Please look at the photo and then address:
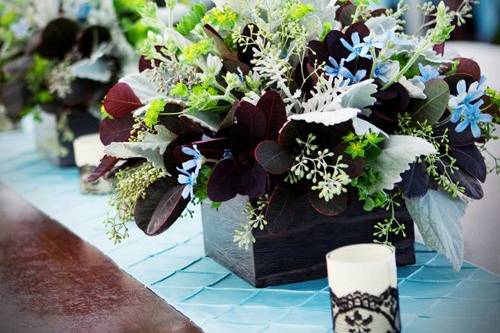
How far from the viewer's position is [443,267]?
3.45 ft

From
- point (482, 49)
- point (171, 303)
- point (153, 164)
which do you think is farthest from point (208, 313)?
point (482, 49)

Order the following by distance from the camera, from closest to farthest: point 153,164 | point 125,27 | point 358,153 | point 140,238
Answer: point 358,153
point 153,164
point 140,238
point 125,27

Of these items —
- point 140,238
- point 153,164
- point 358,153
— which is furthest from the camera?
point 140,238

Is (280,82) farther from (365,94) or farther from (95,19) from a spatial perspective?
(95,19)

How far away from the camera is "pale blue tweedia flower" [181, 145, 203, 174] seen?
0.96 meters

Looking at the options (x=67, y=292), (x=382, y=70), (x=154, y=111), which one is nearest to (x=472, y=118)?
(x=382, y=70)

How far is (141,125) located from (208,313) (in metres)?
0.26

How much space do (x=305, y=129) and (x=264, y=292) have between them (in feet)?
0.70

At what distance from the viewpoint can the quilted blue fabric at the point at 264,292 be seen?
2.96 ft

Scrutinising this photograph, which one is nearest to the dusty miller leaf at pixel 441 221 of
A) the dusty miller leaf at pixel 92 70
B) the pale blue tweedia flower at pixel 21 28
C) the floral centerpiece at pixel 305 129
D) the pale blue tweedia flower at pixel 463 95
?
the floral centerpiece at pixel 305 129

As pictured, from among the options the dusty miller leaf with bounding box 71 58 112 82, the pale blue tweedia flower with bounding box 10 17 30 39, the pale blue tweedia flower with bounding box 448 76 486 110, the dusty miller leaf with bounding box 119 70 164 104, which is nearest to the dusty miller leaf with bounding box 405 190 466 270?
the pale blue tweedia flower with bounding box 448 76 486 110

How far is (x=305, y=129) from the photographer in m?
0.95

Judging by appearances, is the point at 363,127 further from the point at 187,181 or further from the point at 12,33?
the point at 12,33

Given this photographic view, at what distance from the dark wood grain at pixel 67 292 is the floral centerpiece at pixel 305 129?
96mm
